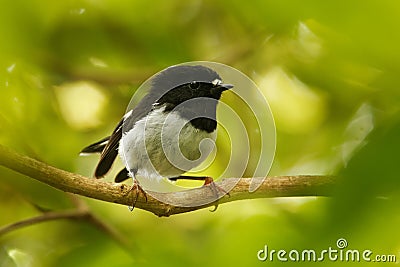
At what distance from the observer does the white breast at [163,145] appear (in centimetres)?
87

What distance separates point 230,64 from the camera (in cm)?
92

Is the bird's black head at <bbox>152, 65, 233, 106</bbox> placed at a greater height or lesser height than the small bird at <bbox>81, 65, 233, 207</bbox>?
greater

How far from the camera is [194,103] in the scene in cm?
96

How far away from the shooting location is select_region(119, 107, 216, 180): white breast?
870mm

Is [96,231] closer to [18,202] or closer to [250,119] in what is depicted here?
[18,202]

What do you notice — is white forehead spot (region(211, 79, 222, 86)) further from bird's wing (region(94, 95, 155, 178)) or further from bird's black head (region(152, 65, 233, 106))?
bird's wing (region(94, 95, 155, 178))

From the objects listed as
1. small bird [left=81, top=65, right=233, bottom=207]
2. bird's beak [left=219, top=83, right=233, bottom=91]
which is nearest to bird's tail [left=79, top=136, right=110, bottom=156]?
small bird [left=81, top=65, right=233, bottom=207]

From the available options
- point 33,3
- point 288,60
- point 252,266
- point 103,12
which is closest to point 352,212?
point 252,266

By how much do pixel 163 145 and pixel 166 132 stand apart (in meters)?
0.03

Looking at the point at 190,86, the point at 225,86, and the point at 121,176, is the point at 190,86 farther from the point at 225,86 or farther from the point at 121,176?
the point at 121,176

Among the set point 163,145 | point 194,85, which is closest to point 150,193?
point 163,145

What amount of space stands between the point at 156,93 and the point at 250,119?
0.54ft

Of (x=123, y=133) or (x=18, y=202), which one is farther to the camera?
(x=123, y=133)

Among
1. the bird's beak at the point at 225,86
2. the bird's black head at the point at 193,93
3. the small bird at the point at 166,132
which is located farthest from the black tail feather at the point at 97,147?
the bird's beak at the point at 225,86
